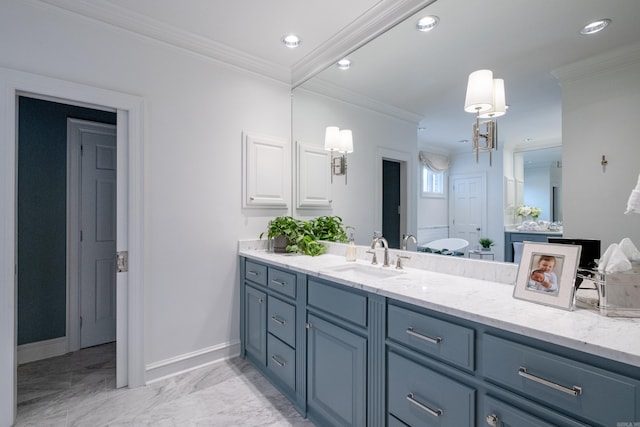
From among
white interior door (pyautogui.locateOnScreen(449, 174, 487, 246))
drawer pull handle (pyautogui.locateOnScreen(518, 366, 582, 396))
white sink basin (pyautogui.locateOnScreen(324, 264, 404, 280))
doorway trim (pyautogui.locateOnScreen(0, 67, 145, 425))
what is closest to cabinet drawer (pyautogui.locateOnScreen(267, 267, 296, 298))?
white sink basin (pyautogui.locateOnScreen(324, 264, 404, 280))

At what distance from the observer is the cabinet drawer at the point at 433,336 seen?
112 cm

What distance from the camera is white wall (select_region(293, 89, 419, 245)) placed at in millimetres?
2236

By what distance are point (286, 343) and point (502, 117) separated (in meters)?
1.87

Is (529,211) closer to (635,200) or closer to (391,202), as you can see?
(635,200)

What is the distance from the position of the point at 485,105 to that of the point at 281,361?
79.2 inches

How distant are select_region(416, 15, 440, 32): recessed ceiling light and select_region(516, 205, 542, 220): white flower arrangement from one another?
1.24 metres

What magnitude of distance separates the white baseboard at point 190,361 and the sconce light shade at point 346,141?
1.91 metres

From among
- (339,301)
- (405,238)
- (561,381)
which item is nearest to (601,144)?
(561,381)

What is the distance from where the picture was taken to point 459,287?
152 cm

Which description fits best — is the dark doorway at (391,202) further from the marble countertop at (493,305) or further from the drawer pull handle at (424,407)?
the drawer pull handle at (424,407)

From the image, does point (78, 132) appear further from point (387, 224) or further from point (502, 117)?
point (502, 117)

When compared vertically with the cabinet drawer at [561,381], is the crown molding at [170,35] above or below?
above

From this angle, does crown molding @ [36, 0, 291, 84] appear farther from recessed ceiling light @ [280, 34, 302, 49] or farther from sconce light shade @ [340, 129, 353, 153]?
sconce light shade @ [340, 129, 353, 153]

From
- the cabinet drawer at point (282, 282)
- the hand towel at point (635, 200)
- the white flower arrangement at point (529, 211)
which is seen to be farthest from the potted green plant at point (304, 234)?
the hand towel at point (635, 200)
